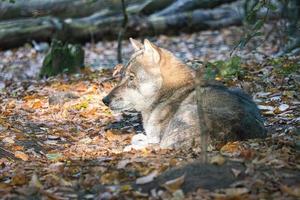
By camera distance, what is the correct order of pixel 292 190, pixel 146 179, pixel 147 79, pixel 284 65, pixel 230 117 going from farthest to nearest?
pixel 284 65, pixel 147 79, pixel 230 117, pixel 146 179, pixel 292 190

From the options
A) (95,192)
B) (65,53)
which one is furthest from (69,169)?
(65,53)

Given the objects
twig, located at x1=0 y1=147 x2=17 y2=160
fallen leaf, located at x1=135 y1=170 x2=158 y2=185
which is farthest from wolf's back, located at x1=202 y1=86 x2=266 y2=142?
twig, located at x1=0 y1=147 x2=17 y2=160

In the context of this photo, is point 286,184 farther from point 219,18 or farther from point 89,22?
point 219,18

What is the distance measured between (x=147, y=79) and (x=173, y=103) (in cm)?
54

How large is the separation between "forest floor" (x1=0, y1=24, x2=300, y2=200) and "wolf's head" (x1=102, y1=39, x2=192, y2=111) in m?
0.60

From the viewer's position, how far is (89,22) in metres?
18.4

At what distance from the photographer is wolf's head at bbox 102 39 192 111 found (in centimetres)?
749

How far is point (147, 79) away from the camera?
7.56 meters

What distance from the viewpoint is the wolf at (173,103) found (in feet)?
21.1

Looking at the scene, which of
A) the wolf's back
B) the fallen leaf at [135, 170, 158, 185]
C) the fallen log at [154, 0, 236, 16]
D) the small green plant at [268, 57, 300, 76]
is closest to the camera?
the fallen leaf at [135, 170, 158, 185]

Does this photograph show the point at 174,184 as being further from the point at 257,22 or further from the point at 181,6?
the point at 181,6

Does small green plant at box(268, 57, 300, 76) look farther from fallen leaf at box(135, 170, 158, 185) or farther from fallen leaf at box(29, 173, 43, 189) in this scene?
fallen leaf at box(29, 173, 43, 189)

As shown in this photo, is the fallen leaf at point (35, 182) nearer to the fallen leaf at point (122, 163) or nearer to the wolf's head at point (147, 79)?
the fallen leaf at point (122, 163)

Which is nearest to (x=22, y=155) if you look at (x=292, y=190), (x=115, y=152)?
(x=115, y=152)
